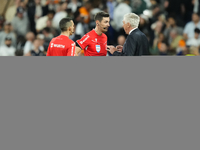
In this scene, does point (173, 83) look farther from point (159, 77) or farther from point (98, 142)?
point (98, 142)

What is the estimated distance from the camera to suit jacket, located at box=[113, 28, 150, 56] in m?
3.83

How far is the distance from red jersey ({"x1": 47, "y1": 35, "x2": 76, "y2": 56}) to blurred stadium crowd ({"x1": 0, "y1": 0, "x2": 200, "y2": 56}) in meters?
2.56

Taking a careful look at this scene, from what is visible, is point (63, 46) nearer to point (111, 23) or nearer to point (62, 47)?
point (62, 47)

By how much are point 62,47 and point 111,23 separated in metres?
3.19

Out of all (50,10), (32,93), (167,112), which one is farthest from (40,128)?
(50,10)

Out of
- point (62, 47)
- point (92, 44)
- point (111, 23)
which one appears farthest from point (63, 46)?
point (111, 23)

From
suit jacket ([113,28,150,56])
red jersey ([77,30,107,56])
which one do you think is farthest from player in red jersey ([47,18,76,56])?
suit jacket ([113,28,150,56])

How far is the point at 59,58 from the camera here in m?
2.80

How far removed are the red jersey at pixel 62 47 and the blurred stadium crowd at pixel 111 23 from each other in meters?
2.56

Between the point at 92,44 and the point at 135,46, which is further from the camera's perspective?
the point at 92,44

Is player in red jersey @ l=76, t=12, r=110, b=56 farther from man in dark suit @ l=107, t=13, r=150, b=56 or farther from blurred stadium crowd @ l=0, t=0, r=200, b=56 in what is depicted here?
blurred stadium crowd @ l=0, t=0, r=200, b=56

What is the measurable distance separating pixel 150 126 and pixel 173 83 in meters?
0.38

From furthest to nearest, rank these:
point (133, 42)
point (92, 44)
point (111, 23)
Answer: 1. point (111, 23)
2. point (92, 44)
3. point (133, 42)

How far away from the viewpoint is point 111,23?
6977mm
